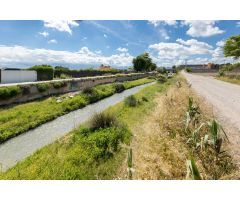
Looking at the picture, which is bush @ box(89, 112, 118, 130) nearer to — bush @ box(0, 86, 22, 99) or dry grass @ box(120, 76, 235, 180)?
dry grass @ box(120, 76, 235, 180)

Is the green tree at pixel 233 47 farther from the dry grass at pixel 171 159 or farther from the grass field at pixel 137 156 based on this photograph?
the dry grass at pixel 171 159

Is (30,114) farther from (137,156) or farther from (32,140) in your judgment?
(137,156)

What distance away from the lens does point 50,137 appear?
11.0 metres

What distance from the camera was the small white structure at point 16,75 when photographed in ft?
90.8

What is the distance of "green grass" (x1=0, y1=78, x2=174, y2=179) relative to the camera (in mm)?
6532

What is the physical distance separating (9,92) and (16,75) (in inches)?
566

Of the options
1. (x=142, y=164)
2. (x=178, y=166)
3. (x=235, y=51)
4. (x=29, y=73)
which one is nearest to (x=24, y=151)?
(x=142, y=164)

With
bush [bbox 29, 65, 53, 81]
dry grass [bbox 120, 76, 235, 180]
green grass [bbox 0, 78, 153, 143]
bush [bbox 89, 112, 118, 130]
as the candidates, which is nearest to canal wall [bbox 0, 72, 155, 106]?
green grass [bbox 0, 78, 153, 143]

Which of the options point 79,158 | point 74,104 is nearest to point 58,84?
point 74,104

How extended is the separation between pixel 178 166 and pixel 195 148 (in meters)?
0.75

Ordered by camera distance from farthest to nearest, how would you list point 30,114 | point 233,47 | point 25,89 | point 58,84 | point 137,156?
1. point 233,47
2. point 58,84
3. point 25,89
4. point 30,114
5. point 137,156

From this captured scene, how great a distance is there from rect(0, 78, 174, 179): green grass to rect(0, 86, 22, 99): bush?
7.70m

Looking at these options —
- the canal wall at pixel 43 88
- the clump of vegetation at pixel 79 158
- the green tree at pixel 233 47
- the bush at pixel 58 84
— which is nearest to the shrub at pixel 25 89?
the canal wall at pixel 43 88

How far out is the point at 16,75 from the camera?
97.2ft
